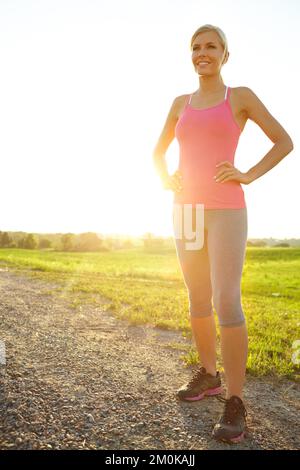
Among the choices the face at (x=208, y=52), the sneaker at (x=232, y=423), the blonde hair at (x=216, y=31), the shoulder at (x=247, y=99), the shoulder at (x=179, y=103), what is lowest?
the sneaker at (x=232, y=423)

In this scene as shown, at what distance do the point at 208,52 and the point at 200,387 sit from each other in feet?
9.98

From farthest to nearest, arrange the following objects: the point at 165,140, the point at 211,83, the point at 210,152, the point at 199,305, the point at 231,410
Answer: the point at 165,140 < the point at 199,305 < the point at 211,83 < the point at 210,152 < the point at 231,410

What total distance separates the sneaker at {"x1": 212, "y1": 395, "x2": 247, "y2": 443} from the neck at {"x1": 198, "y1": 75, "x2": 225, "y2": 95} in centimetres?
262

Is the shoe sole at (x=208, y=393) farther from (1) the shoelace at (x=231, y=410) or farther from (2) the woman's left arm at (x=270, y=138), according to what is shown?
(2) the woman's left arm at (x=270, y=138)

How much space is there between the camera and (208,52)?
3.31 m

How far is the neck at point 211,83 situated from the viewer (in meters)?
3.44

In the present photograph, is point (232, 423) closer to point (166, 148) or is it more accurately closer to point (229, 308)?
point (229, 308)

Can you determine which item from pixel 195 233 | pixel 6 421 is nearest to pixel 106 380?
pixel 6 421

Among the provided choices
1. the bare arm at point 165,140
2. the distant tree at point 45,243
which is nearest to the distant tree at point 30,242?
the distant tree at point 45,243

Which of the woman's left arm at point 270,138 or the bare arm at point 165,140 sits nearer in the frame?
the woman's left arm at point 270,138

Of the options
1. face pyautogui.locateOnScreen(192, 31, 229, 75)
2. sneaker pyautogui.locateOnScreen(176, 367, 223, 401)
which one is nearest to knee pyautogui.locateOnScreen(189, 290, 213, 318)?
sneaker pyautogui.locateOnScreen(176, 367, 223, 401)

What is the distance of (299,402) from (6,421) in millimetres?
2846

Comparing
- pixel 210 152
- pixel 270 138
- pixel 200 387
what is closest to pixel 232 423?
pixel 200 387
